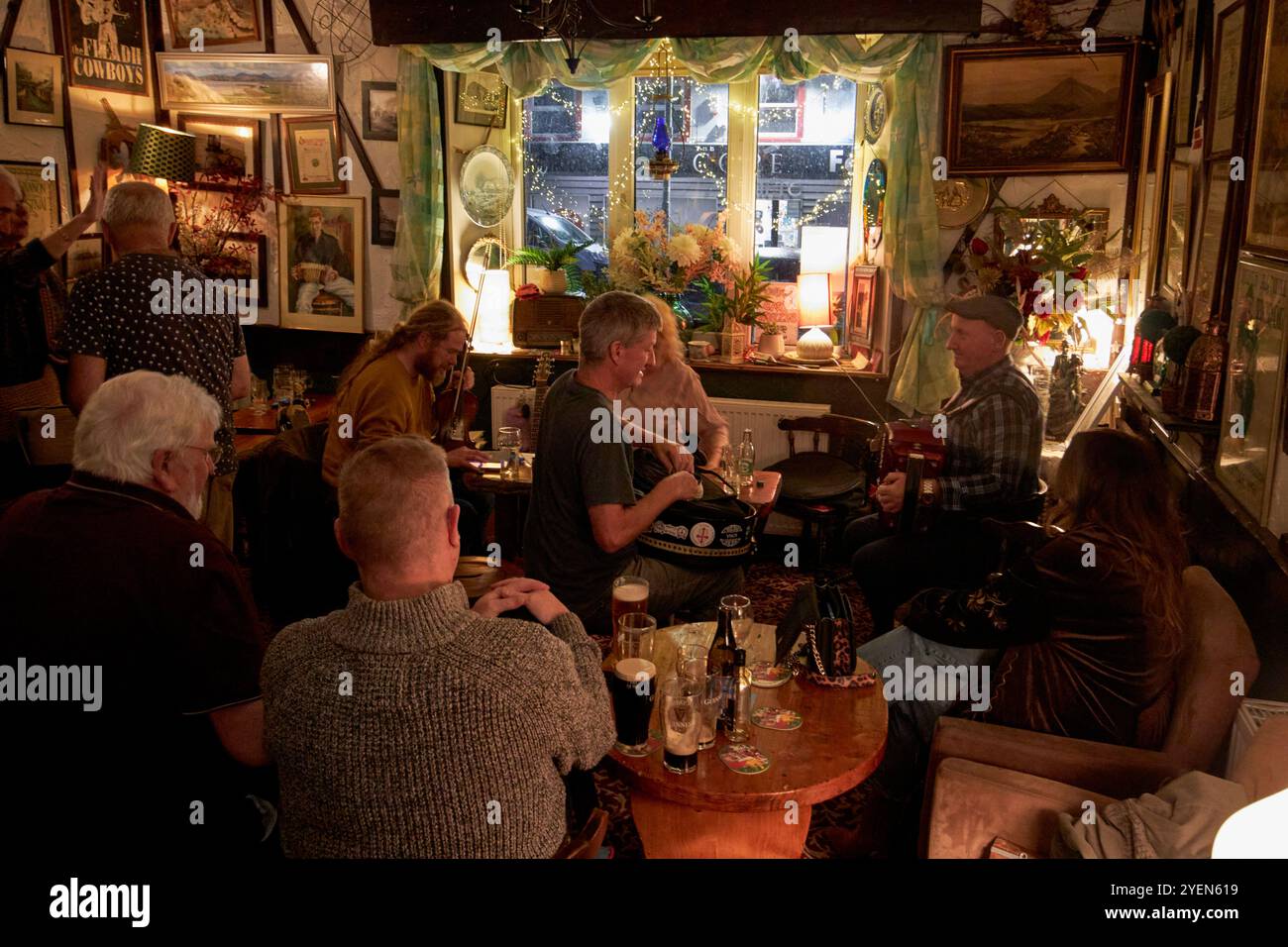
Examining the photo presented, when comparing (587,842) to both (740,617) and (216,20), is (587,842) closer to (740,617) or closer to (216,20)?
(740,617)

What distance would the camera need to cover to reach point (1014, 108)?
520 centimetres

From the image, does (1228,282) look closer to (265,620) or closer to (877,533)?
(877,533)

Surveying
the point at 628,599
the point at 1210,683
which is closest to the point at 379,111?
the point at 628,599

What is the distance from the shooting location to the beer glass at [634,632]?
2.70m

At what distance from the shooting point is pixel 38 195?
18.9ft

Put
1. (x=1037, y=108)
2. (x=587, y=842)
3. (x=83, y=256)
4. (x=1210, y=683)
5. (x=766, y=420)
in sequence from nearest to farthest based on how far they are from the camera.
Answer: (x=587, y=842)
(x=1210, y=683)
(x=1037, y=108)
(x=766, y=420)
(x=83, y=256)

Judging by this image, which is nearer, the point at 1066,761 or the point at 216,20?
the point at 1066,761

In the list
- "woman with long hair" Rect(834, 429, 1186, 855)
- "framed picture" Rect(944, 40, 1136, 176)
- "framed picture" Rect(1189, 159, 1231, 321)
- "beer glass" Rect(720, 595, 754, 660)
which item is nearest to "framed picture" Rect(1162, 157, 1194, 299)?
"framed picture" Rect(1189, 159, 1231, 321)

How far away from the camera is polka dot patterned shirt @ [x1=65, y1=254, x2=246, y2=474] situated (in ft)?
11.4

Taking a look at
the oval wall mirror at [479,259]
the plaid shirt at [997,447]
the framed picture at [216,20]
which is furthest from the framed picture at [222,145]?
the plaid shirt at [997,447]

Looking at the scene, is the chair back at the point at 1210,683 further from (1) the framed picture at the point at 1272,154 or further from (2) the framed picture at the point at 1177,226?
(2) the framed picture at the point at 1177,226

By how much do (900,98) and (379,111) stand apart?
3039mm

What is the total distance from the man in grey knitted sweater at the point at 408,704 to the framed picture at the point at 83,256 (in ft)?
16.4
